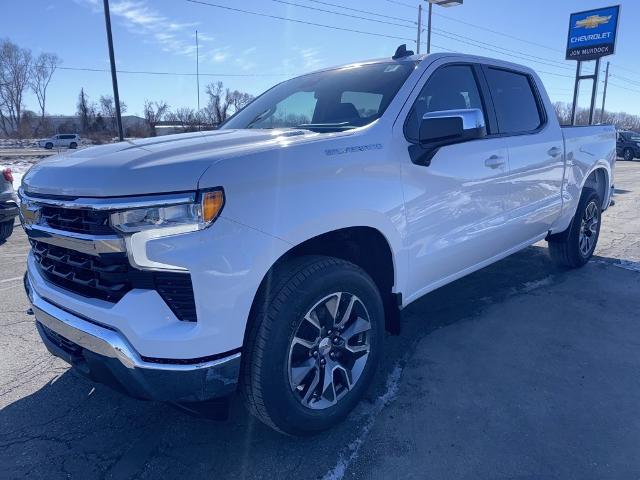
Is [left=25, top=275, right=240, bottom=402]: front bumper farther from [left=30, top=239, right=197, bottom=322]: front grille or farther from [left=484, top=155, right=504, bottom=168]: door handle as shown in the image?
[left=484, top=155, right=504, bottom=168]: door handle

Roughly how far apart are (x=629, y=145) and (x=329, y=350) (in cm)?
3283

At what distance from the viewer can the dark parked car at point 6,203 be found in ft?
21.3

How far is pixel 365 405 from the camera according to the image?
279 cm

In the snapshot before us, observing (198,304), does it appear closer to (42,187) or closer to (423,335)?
(42,187)

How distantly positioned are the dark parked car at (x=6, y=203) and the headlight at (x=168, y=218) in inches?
228

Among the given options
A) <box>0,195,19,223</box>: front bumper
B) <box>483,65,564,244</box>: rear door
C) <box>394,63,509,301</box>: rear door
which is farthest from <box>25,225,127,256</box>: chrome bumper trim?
<box>0,195,19,223</box>: front bumper

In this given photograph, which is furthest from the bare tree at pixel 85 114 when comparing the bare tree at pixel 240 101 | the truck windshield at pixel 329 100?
the truck windshield at pixel 329 100

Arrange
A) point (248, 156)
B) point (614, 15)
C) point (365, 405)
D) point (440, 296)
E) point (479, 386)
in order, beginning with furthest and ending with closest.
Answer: point (614, 15)
point (440, 296)
point (479, 386)
point (365, 405)
point (248, 156)

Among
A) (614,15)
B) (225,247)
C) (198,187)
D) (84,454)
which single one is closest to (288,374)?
(225,247)

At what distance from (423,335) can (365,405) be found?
1095mm

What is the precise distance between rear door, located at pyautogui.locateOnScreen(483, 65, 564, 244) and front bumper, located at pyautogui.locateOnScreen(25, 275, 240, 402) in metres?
2.67

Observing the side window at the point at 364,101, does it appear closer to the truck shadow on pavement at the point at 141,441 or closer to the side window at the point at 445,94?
the side window at the point at 445,94

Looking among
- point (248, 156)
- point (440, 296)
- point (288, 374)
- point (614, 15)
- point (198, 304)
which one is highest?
point (614, 15)

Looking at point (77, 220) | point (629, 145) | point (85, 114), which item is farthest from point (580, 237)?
point (85, 114)
